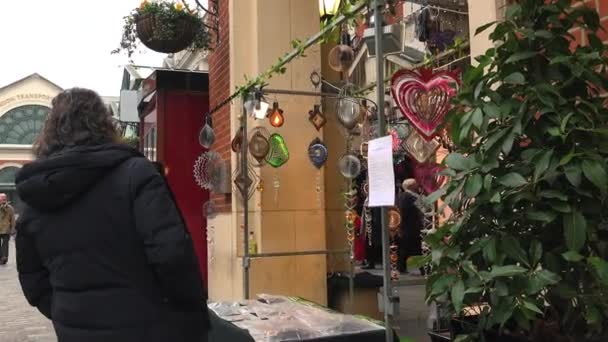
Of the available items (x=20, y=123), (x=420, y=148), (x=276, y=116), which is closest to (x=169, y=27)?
(x=276, y=116)

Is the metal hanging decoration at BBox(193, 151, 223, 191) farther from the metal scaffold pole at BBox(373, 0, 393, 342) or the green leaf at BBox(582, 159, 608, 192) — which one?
the green leaf at BBox(582, 159, 608, 192)

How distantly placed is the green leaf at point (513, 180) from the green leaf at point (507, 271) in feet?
0.76

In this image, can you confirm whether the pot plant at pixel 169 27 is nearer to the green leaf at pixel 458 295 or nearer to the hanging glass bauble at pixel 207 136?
the hanging glass bauble at pixel 207 136

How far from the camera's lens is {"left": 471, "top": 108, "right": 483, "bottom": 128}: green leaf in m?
1.88

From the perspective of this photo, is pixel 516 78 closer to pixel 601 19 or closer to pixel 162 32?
pixel 601 19

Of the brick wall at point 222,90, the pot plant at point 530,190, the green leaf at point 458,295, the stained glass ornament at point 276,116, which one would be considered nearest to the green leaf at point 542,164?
the pot plant at point 530,190

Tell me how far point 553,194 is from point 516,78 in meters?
0.37

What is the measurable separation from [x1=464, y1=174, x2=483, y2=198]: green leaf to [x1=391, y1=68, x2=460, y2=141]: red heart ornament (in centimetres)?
106

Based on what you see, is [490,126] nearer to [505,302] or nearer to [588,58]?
[588,58]

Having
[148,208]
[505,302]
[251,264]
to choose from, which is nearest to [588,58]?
[505,302]

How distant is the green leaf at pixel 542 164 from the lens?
1727 millimetres

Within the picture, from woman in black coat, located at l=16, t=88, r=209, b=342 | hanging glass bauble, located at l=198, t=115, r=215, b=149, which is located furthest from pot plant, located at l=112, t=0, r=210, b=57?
Result: woman in black coat, located at l=16, t=88, r=209, b=342

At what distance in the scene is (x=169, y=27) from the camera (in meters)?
6.72

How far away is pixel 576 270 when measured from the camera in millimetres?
1733
